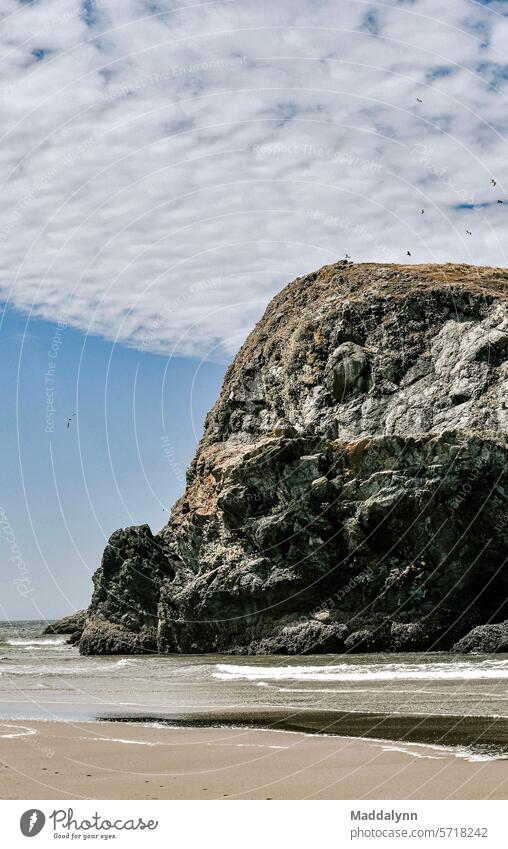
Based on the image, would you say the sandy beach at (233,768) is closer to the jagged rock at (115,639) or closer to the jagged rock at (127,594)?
the jagged rock at (115,639)

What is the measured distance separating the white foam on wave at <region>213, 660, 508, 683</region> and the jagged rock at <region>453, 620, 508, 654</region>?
4.67 m

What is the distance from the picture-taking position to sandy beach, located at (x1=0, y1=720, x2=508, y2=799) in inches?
410

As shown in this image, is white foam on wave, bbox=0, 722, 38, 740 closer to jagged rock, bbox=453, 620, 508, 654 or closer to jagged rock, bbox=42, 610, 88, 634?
jagged rock, bbox=453, 620, 508, 654

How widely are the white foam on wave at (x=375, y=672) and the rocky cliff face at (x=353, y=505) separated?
6.78 metres

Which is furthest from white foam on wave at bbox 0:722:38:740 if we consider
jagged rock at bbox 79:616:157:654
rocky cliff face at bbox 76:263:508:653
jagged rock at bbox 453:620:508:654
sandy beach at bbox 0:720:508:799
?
jagged rock at bbox 79:616:157:654

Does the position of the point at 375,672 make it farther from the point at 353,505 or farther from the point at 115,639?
the point at 115,639

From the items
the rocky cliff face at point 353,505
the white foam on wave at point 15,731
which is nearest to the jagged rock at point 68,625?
the rocky cliff face at point 353,505

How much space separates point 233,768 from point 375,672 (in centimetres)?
1747

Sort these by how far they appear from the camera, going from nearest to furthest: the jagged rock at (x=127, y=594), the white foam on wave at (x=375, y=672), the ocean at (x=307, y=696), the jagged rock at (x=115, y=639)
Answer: the ocean at (x=307, y=696), the white foam on wave at (x=375, y=672), the jagged rock at (x=115, y=639), the jagged rock at (x=127, y=594)

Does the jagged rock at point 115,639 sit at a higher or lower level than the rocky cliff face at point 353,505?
lower

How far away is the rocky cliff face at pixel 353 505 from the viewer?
131 feet

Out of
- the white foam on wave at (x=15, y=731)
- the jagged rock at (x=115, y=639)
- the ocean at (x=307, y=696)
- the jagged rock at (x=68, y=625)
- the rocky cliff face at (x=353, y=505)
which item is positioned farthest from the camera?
the jagged rock at (x=68, y=625)

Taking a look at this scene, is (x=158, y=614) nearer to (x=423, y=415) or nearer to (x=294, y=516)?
(x=294, y=516)

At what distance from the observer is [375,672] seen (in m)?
28.7
